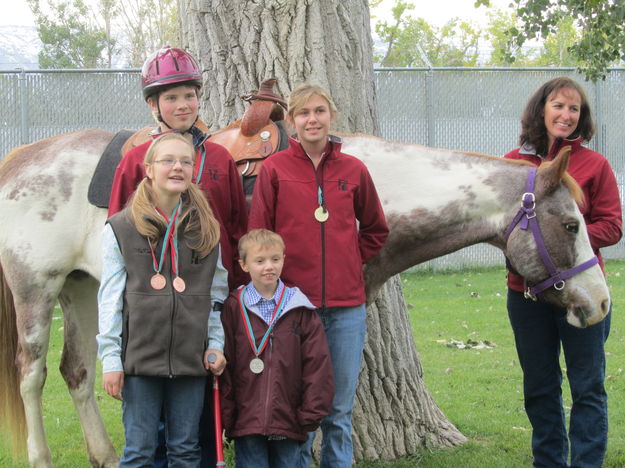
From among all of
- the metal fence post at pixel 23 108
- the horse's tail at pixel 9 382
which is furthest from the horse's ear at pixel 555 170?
the metal fence post at pixel 23 108

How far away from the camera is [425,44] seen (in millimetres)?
37250

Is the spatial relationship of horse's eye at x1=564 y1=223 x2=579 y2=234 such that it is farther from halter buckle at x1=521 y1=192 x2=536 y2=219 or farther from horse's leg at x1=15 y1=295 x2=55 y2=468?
horse's leg at x1=15 y1=295 x2=55 y2=468

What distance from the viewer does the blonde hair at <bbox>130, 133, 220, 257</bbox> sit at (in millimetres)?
2844

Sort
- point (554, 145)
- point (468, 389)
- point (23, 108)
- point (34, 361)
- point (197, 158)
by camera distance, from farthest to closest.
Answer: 1. point (23, 108)
2. point (468, 389)
3. point (34, 361)
4. point (554, 145)
5. point (197, 158)

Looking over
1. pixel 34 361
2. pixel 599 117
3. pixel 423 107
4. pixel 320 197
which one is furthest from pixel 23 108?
pixel 599 117

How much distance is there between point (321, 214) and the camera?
3.06 meters

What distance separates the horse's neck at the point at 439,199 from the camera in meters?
3.46

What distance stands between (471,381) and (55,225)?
3.61 meters

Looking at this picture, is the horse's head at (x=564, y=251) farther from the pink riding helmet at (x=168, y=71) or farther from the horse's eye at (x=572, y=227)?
the pink riding helmet at (x=168, y=71)

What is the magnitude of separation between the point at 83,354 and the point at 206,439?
1545 mm

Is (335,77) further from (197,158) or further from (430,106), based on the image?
(430,106)

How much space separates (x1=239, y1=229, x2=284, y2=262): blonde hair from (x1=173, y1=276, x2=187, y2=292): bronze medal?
10.3 inches

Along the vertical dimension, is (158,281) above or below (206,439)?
above

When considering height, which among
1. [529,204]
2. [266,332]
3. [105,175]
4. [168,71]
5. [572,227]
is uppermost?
[168,71]
